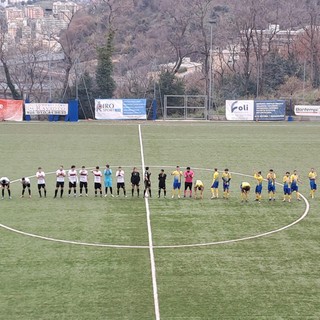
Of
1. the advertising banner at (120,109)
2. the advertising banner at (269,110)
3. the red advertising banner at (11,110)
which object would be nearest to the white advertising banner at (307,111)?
the advertising banner at (269,110)

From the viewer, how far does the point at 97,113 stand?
5684cm

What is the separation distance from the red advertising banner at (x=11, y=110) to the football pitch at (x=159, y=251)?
16.7m

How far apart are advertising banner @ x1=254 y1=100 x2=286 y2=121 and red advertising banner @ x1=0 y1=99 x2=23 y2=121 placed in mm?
19774

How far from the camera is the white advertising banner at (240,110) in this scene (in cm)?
5650

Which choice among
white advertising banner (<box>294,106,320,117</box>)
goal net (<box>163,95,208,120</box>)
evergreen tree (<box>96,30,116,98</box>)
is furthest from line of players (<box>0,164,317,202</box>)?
evergreen tree (<box>96,30,116,98</box>)

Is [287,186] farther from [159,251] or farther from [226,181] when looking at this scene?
[159,251]

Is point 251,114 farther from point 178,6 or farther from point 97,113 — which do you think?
point 178,6

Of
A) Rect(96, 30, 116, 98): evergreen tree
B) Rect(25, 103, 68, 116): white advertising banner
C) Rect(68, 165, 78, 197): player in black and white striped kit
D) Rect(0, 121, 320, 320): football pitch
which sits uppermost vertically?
Rect(96, 30, 116, 98): evergreen tree

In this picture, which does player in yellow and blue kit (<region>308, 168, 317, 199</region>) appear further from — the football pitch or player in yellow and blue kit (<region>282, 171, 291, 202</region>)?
player in yellow and blue kit (<region>282, 171, 291, 202</region>)

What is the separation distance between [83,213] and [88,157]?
12.9m

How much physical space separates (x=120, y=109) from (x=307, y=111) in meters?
16.2

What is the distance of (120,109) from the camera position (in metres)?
56.4

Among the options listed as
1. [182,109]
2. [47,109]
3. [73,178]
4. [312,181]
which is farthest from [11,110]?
[312,181]

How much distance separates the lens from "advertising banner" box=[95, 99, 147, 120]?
56219 mm
